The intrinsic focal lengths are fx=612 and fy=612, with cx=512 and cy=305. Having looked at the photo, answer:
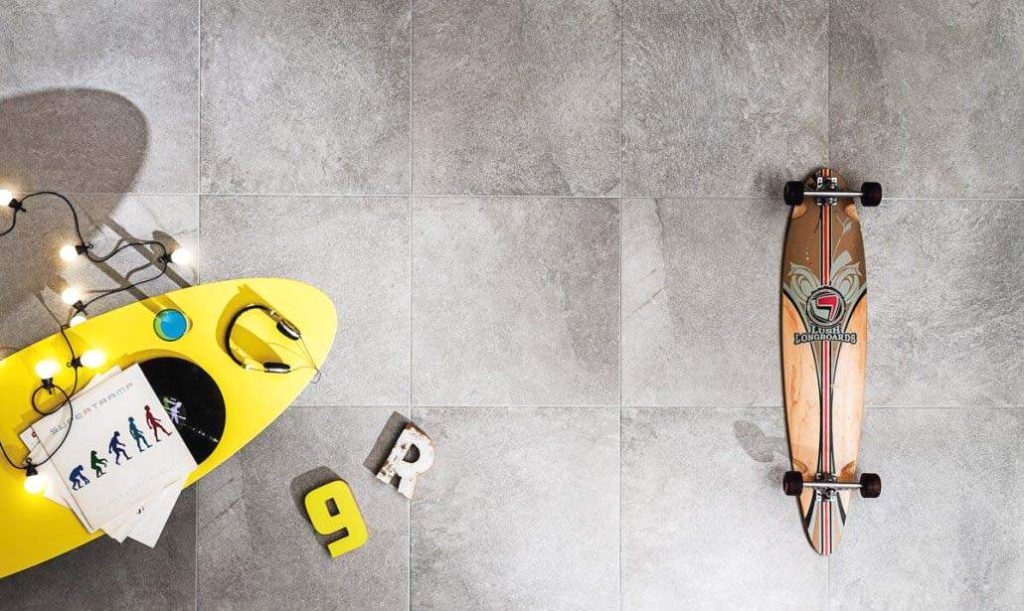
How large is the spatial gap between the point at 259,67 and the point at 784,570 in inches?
88.6

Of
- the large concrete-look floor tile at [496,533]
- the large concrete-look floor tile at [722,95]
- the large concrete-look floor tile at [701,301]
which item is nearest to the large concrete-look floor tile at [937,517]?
the large concrete-look floor tile at [701,301]

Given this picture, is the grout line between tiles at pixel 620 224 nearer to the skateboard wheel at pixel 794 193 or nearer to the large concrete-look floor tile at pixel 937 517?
the skateboard wheel at pixel 794 193

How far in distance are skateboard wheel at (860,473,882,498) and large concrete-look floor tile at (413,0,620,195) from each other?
114 cm

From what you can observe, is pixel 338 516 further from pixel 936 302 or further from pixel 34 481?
pixel 936 302

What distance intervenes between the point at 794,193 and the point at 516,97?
0.89 meters

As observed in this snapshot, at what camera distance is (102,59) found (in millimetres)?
1882

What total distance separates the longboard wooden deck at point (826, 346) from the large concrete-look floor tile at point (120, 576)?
1.89 meters

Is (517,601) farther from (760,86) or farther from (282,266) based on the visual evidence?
(760,86)

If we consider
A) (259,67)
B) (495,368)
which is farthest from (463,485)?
(259,67)

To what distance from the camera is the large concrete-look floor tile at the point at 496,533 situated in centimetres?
189

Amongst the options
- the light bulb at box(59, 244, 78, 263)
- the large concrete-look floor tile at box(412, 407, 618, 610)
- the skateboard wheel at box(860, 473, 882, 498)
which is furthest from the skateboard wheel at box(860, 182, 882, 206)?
the light bulb at box(59, 244, 78, 263)

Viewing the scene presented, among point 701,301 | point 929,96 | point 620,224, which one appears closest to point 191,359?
point 620,224

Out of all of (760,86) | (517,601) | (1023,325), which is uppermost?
(760,86)

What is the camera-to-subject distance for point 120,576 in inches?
72.8
